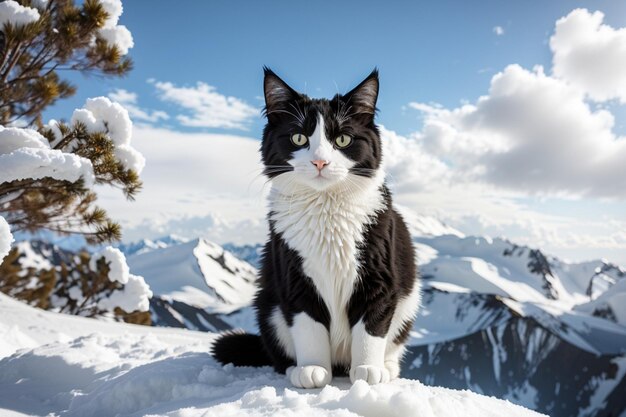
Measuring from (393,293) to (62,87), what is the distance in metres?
6.56

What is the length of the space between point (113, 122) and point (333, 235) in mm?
3886

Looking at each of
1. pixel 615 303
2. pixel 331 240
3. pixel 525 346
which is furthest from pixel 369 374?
pixel 525 346

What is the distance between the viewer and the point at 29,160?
3.32 meters

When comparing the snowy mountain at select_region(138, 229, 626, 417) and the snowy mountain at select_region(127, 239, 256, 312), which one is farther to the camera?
the snowy mountain at select_region(127, 239, 256, 312)

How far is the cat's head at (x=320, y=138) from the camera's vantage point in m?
2.35

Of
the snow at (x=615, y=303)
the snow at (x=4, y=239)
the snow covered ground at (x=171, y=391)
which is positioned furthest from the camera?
the snow at (x=615, y=303)

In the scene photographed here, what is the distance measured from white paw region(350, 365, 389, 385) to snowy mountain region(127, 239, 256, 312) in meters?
60.4

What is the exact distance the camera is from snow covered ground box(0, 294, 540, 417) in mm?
1787

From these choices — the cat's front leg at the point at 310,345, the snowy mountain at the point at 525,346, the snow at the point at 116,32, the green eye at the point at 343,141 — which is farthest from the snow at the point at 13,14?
the snowy mountain at the point at 525,346

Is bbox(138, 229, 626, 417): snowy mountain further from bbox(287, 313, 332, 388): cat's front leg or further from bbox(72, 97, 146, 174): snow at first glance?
bbox(287, 313, 332, 388): cat's front leg

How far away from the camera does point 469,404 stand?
1929 mm

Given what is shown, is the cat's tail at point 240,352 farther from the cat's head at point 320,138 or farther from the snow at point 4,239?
the snow at point 4,239

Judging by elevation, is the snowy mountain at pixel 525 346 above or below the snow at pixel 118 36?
below

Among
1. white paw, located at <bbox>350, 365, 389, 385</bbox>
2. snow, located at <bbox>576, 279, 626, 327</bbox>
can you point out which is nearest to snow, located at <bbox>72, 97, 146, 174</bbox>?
white paw, located at <bbox>350, 365, 389, 385</bbox>
